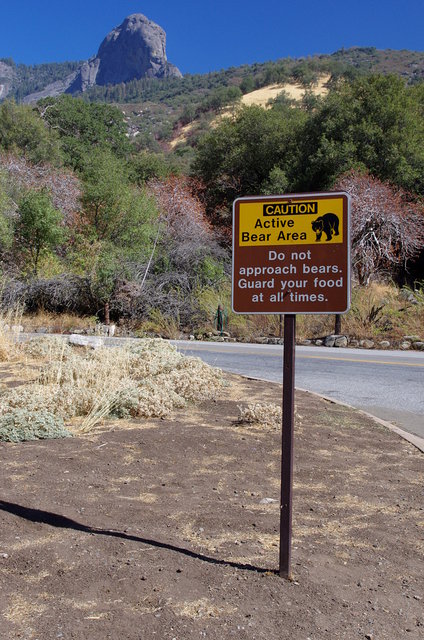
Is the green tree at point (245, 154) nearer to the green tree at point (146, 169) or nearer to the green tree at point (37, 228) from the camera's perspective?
the green tree at point (146, 169)

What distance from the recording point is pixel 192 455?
5.59 metres

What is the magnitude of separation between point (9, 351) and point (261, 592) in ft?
27.9

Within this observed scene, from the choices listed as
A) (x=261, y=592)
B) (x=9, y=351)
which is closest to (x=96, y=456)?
(x=261, y=592)

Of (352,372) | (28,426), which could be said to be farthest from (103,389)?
(352,372)

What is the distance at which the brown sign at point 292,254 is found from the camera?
132 inches

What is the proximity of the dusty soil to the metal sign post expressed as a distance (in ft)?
1.33

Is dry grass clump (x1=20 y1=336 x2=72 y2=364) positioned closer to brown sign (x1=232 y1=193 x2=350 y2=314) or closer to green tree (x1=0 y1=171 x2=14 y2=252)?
brown sign (x1=232 y1=193 x2=350 y2=314)

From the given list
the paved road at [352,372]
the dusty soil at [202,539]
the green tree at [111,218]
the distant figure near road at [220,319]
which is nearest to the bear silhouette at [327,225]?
the dusty soil at [202,539]

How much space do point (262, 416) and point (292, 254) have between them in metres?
3.53

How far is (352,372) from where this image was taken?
12180mm

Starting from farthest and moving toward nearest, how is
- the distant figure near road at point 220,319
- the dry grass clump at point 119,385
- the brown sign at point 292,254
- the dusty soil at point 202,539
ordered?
the distant figure near road at point 220,319 → the dry grass clump at point 119,385 → the brown sign at point 292,254 → the dusty soil at point 202,539

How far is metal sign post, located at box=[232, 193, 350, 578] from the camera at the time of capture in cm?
336

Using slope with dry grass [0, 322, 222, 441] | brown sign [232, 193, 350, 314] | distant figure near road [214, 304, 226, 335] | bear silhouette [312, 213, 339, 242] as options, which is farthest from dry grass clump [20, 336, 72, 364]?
distant figure near road [214, 304, 226, 335]

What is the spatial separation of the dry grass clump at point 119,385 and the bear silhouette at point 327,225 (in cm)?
361
